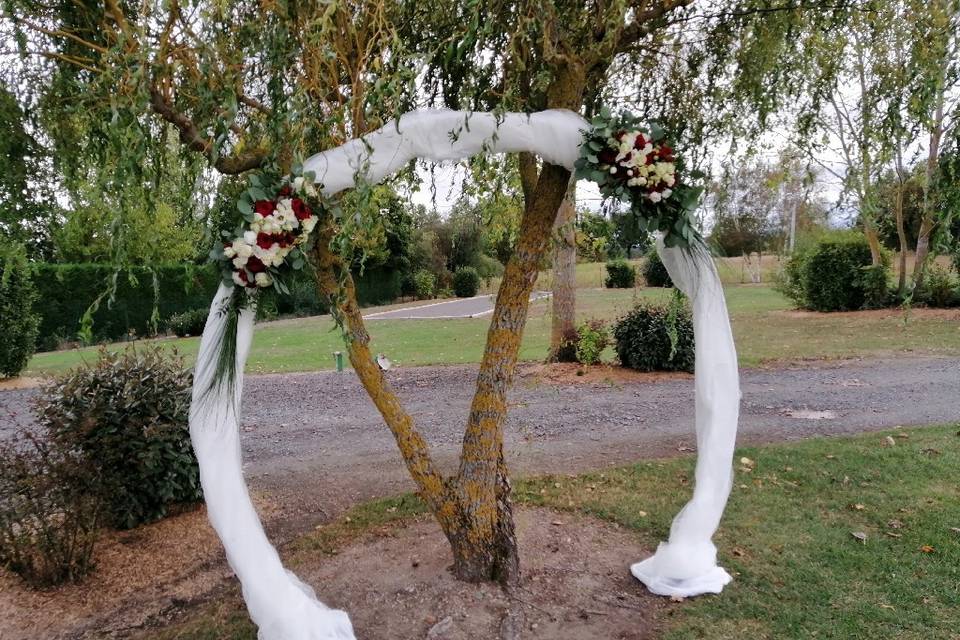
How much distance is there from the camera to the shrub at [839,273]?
1641 cm

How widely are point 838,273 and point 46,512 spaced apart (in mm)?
17963

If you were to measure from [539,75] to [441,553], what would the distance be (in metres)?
2.89

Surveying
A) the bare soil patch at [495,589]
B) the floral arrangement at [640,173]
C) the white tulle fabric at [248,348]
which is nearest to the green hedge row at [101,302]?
the bare soil patch at [495,589]

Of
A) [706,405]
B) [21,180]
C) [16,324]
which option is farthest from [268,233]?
[16,324]

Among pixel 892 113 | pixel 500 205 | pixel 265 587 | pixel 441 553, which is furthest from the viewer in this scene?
pixel 500 205

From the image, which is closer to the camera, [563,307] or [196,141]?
[196,141]

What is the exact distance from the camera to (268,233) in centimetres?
255

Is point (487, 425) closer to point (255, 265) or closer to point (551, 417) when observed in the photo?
point (255, 265)

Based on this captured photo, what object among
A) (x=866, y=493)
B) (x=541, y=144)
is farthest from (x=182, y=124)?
(x=866, y=493)

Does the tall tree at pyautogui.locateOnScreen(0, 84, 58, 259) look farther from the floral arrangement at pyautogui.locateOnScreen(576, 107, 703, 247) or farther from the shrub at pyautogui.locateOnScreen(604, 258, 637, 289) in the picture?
the shrub at pyautogui.locateOnScreen(604, 258, 637, 289)

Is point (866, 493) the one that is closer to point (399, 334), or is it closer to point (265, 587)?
point (265, 587)

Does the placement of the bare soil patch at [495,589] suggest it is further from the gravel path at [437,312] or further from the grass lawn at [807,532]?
the gravel path at [437,312]

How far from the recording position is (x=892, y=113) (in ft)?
11.1

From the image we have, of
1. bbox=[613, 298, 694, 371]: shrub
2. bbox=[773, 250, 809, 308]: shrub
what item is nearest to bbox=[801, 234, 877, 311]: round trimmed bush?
bbox=[773, 250, 809, 308]: shrub
